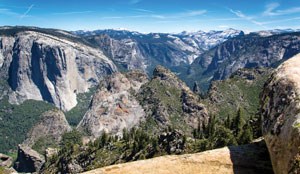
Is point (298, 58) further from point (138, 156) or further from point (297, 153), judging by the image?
point (138, 156)

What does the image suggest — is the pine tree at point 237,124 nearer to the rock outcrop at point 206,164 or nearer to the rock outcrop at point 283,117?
the rock outcrop at point 206,164

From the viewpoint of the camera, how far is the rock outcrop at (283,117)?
78.1 feet

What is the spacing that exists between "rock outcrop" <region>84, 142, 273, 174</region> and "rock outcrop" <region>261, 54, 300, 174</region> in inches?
115

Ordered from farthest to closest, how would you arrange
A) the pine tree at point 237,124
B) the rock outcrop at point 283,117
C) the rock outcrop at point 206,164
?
the pine tree at point 237,124 < the rock outcrop at point 206,164 < the rock outcrop at point 283,117

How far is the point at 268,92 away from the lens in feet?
105

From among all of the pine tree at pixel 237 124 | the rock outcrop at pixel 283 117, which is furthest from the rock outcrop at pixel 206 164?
the pine tree at pixel 237 124

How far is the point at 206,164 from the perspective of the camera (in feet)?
101

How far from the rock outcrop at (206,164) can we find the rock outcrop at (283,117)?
2.91 m

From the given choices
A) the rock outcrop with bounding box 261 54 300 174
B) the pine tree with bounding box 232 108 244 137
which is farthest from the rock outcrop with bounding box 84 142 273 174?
the pine tree with bounding box 232 108 244 137

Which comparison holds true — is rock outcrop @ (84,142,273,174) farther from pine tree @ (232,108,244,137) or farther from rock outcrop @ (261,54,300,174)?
pine tree @ (232,108,244,137)

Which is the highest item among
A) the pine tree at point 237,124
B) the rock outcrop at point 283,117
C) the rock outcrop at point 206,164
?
the rock outcrop at point 283,117

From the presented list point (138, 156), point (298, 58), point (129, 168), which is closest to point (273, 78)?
point (298, 58)

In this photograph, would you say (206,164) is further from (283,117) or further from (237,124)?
(237,124)

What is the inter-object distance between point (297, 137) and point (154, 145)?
173 meters
